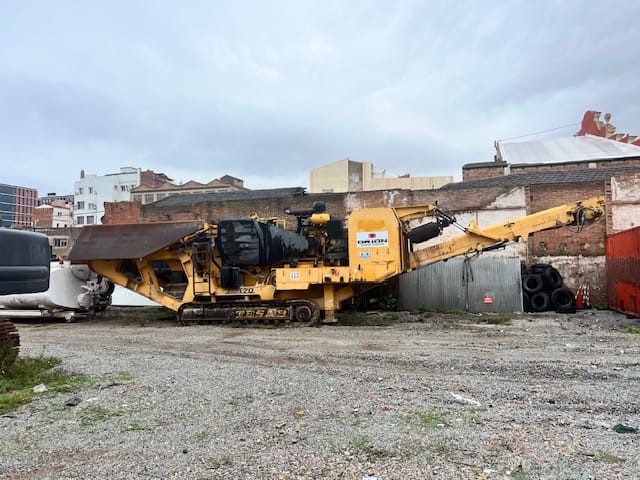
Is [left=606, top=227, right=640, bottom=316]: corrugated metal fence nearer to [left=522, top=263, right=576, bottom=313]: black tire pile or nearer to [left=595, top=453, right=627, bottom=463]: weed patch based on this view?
[left=522, top=263, right=576, bottom=313]: black tire pile

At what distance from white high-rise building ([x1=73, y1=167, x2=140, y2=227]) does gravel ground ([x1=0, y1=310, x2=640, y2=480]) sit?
6452cm

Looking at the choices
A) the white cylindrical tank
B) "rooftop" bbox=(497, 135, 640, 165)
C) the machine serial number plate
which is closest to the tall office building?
the machine serial number plate

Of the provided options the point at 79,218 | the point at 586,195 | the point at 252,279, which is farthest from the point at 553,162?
the point at 79,218

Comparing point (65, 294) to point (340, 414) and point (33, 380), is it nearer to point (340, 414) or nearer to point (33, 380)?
point (33, 380)

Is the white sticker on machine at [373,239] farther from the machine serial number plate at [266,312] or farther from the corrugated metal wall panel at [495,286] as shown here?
the corrugated metal wall panel at [495,286]

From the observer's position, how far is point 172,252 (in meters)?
13.3

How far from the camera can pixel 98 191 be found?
7131 centimetres

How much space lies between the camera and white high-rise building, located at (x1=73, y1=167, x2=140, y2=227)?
6875 cm

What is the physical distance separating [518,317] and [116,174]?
67.4 m

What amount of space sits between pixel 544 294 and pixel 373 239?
6.35 metres

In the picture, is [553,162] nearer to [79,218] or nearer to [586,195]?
[586,195]

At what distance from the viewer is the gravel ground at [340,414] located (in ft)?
11.4

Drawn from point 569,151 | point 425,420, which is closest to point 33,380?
point 425,420

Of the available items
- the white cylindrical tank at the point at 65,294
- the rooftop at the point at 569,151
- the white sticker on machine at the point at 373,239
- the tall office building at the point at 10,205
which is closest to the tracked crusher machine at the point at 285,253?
the white sticker on machine at the point at 373,239
